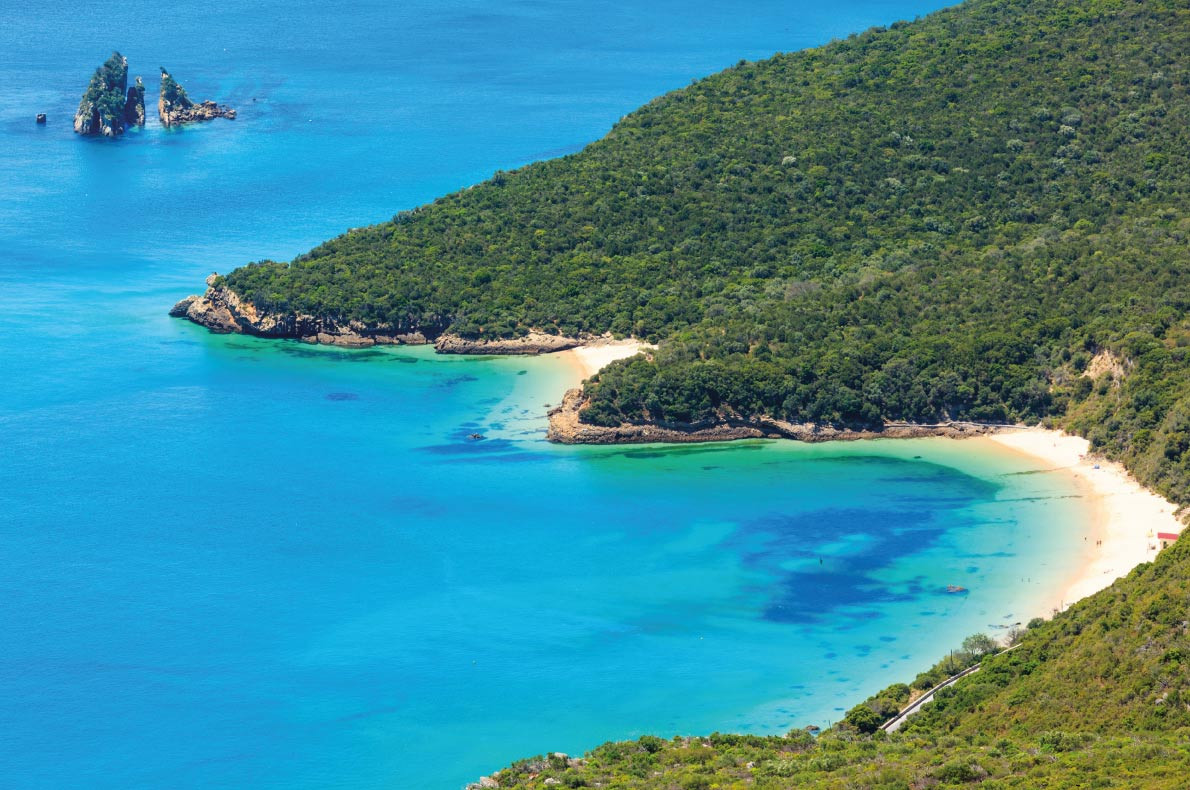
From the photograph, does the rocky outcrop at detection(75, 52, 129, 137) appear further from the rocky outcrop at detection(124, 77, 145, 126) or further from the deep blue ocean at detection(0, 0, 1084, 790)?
the deep blue ocean at detection(0, 0, 1084, 790)

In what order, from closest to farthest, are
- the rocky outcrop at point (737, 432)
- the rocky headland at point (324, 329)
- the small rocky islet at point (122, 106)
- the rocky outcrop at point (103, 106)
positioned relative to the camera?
the rocky outcrop at point (737, 432)
the rocky headland at point (324, 329)
the rocky outcrop at point (103, 106)
the small rocky islet at point (122, 106)

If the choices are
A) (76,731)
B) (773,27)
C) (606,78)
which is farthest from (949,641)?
(773,27)

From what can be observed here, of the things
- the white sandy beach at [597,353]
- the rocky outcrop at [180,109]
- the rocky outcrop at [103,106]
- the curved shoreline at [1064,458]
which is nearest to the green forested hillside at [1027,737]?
the curved shoreline at [1064,458]

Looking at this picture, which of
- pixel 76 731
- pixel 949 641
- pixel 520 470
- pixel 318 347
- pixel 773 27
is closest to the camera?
pixel 76 731

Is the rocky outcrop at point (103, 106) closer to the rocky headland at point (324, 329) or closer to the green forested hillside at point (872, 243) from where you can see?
the green forested hillside at point (872, 243)

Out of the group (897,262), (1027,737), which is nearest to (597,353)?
(897,262)

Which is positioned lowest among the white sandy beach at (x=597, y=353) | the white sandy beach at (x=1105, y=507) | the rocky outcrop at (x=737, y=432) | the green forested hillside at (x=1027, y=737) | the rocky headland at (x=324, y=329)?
the green forested hillside at (x=1027, y=737)

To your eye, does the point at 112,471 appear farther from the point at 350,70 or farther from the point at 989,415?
the point at 350,70

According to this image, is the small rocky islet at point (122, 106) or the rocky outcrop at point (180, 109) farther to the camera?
the rocky outcrop at point (180, 109)
